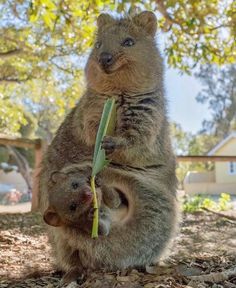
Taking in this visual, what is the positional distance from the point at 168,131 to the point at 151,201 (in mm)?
696

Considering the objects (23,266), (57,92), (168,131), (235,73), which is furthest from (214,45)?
(235,73)

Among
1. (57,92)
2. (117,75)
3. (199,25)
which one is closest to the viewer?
(117,75)

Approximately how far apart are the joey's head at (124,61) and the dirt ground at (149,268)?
1223 millimetres

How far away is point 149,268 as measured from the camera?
2.91 m

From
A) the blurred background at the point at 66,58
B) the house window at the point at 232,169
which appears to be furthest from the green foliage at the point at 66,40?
the house window at the point at 232,169

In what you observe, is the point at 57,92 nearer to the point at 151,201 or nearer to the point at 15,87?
the point at 15,87

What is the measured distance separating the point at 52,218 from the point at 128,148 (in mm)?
656

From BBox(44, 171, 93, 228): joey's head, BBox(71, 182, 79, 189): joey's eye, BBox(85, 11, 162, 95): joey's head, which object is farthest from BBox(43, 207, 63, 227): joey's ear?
BBox(85, 11, 162, 95): joey's head

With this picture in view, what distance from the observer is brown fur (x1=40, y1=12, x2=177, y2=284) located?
108 inches

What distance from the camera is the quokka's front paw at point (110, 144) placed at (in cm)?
269

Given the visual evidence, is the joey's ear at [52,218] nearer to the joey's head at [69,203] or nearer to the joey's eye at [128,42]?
the joey's head at [69,203]

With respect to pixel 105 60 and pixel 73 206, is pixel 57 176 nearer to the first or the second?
pixel 73 206

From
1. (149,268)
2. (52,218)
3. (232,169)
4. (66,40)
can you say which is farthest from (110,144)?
(232,169)

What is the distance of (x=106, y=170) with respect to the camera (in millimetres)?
2836
